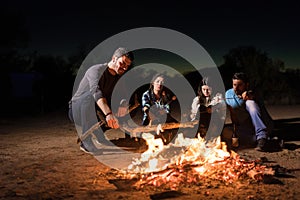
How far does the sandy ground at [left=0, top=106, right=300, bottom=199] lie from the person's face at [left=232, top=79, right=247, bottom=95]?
961 millimetres

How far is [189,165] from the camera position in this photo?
441 cm

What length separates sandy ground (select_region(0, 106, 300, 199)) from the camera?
3.71m

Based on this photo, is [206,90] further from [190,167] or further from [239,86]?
[190,167]

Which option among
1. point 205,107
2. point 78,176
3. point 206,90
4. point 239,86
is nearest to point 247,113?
point 239,86

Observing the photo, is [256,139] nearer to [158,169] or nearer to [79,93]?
[158,169]

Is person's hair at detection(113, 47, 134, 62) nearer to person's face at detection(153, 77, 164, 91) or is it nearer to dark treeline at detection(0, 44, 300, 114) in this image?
person's face at detection(153, 77, 164, 91)

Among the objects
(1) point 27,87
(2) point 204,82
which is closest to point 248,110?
(2) point 204,82

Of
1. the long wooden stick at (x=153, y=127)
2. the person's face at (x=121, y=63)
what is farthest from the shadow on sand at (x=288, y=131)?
the person's face at (x=121, y=63)

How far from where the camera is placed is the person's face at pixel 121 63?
17.6 ft

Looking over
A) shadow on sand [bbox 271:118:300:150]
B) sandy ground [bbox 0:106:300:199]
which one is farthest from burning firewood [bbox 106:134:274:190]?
shadow on sand [bbox 271:118:300:150]

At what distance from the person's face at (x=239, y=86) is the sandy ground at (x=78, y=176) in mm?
961

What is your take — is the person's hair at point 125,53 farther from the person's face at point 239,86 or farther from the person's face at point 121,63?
the person's face at point 239,86

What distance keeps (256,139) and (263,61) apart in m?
16.3

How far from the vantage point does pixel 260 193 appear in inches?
146
